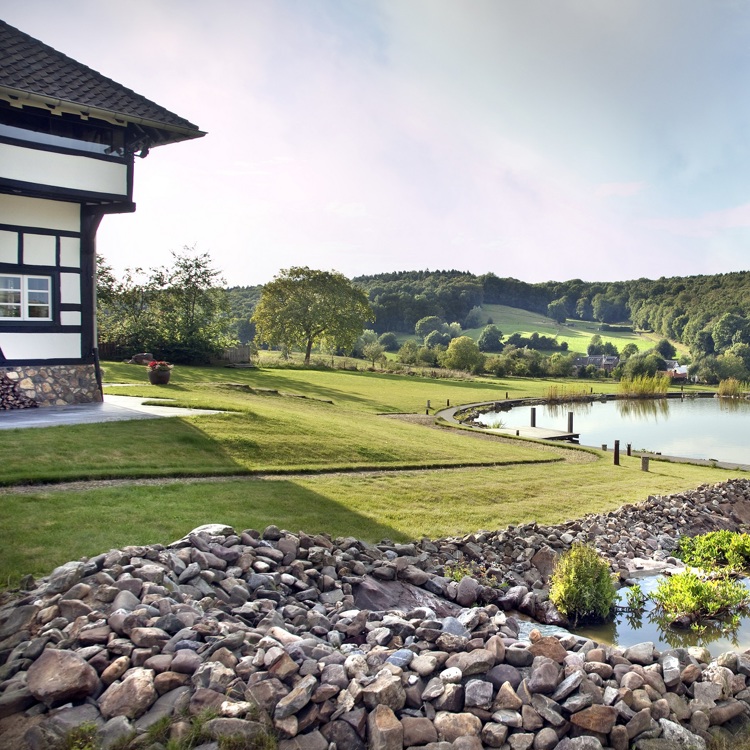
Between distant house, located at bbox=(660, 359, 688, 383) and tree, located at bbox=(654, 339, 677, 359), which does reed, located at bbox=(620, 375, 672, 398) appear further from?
tree, located at bbox=(654, 339, 677, 359)

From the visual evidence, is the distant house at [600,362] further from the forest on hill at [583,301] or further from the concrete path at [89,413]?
the concrete path at [89,413]

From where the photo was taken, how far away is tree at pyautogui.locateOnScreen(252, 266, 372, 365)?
166 feet

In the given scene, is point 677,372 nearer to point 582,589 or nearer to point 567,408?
point 567,408

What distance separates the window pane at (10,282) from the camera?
14084 millimetres

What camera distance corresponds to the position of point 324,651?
489 centimetres

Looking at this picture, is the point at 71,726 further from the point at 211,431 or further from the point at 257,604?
the point at 211,431

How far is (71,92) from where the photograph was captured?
13.6 meters

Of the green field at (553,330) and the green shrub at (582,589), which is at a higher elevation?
the green field at (553,330)

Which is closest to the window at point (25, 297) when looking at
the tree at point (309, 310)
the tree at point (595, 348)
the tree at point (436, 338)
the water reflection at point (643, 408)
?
the water reflection at point (643, 408)

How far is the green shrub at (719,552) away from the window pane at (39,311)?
43.6ft

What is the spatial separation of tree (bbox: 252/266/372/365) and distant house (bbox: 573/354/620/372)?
27002mm

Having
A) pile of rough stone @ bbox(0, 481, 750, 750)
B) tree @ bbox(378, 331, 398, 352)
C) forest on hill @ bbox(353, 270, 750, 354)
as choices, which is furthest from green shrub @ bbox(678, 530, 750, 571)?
tree @ bbox(378, 331, 398, 352)

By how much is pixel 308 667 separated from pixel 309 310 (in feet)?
154

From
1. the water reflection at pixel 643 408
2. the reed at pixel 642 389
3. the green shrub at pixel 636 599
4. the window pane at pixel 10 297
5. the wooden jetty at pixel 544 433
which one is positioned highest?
the window pane at pixel 10 297
